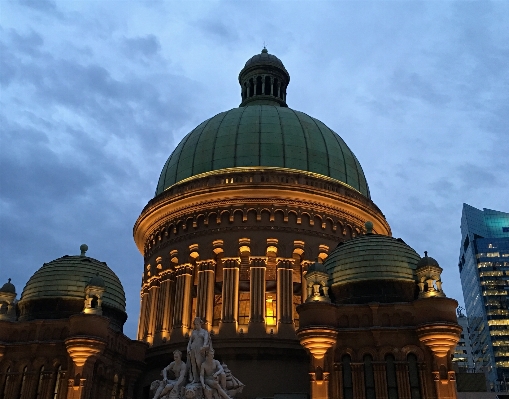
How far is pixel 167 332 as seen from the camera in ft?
155

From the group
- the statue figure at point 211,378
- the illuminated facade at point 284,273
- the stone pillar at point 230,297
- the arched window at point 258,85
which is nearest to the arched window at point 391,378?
the illuminated facade at point 284,273

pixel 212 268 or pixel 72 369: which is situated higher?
pixel 212 268

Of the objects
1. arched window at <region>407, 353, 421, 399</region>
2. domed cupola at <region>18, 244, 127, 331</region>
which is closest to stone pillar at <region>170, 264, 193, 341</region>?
domed cupola at <region>18, 244, 127, 331</region>

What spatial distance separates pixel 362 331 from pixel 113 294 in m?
19.0

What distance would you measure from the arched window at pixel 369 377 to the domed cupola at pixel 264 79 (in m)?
31.6

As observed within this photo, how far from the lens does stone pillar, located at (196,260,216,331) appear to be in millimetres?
45906

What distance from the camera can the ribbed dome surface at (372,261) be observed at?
39000 mm

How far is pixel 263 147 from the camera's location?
51.7 m

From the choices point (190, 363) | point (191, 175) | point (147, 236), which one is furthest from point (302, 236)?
point (190, 363)

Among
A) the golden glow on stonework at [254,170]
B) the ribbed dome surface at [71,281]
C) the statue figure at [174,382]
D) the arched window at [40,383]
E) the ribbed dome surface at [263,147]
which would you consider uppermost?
the ribbed dome surface at [263,147]

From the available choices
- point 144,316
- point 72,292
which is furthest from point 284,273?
point 72,292

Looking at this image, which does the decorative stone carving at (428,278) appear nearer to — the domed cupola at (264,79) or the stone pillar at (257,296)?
the stone pillar at (257,296)

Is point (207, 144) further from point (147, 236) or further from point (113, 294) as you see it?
point (113, 294)

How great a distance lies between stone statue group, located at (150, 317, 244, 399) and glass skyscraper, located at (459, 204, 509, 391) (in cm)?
12605
